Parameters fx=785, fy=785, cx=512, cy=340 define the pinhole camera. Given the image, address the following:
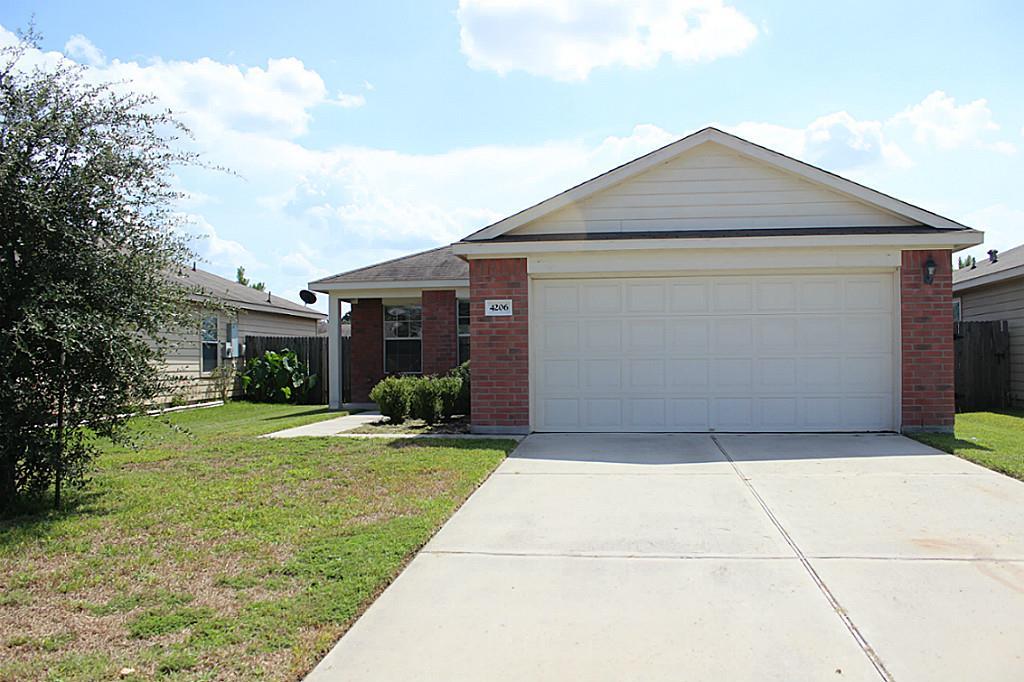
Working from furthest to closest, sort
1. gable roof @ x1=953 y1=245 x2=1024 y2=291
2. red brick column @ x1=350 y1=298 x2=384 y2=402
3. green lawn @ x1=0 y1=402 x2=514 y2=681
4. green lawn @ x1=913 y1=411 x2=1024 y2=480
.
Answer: red brick column @ x1=350 y1=298 x2=384 y2=402 < gable roof @ x1=953 y1=245 x2=1024 y2=291 < green lawn @ x1=913 y1=411 x2=1024 y2=480 < green lawn @ x1=0 y1=402 x2=514 y2=681

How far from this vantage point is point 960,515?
A: 6.44m

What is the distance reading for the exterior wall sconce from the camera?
10695mm

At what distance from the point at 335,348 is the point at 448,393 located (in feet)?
16.4

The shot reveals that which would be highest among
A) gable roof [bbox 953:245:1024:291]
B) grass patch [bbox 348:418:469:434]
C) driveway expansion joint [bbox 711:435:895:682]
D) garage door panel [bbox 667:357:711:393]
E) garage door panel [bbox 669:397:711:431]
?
gable roof [bbox 953:245:1024:291]

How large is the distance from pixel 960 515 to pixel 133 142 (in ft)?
25.7

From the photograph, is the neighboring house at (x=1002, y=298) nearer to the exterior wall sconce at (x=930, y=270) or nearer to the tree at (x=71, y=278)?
the exterior wall sconce at (x=930, y=270)

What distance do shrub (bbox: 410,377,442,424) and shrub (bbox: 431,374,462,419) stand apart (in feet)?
0.25

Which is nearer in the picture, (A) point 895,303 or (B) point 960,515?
(B) point 960,515

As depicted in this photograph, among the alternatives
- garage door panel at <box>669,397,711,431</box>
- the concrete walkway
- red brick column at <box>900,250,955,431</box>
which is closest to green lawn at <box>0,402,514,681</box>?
the concrete walkway

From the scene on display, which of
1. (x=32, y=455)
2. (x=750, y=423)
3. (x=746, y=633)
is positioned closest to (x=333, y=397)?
(x=750, y=423)

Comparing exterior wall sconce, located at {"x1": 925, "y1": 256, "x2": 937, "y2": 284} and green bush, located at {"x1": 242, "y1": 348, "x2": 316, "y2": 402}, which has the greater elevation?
exterior wall sconce, located at {"x1": 925, "y1": 256, "x2": 937, "y2": 284}

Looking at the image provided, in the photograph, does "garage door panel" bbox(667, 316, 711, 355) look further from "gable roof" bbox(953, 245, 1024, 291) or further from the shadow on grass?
"gable roof" bbox(953, 245, 1024, 291)

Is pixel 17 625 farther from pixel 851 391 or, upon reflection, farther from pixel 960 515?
pixel 851 391

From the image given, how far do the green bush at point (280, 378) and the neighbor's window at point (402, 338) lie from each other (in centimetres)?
332
